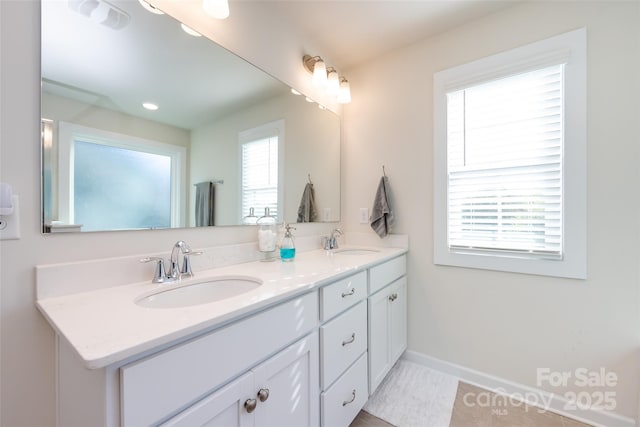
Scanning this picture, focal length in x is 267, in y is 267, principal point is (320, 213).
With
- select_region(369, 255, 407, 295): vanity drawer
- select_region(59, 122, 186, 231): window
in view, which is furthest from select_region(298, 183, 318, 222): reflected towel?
select_region(59, 122, 186, 231): window

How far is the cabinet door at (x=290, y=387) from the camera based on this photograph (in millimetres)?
823

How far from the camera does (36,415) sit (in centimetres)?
79

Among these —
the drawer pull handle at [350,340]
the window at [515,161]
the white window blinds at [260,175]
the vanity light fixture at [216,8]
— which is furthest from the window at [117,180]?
the window at [515,161]

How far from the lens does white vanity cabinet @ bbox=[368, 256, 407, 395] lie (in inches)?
57.6

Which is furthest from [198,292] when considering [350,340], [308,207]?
[308,207]

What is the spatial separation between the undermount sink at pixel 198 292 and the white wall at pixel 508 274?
4.11 ft

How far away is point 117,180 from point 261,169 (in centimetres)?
70

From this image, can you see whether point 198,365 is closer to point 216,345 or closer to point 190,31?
point 216,345

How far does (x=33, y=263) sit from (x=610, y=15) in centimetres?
260

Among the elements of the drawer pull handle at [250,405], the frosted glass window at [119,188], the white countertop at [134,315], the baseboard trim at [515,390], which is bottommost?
the baseboard trim at [515,390]

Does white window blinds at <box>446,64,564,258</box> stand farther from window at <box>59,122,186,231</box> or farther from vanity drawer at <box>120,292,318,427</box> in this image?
window at <box>59,122,186,231</box>

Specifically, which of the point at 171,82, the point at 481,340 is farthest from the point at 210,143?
the point at 481,340

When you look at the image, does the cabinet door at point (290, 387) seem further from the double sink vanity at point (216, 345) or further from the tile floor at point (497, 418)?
the tile floor at point (497, 418)

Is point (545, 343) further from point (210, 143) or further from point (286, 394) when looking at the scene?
point (210, 143)
